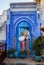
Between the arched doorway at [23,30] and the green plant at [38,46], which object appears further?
the arched doorway at [23,30]

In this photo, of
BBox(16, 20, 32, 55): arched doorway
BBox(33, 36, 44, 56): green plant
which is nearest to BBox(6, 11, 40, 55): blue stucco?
BBox(16, 20, 32, 55): arched doorway

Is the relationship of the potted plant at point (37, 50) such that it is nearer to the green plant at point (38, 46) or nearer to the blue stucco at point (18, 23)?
the green plant at point (38, 46)

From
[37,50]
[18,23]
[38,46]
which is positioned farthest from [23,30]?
[37,50]

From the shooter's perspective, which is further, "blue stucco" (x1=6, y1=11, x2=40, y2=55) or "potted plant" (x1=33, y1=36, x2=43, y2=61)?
"blue stucco" (x1=6, y1=11, x2=40, y2=55)

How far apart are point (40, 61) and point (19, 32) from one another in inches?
75.8

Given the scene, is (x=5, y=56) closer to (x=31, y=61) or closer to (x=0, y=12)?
(x=31, y=61)

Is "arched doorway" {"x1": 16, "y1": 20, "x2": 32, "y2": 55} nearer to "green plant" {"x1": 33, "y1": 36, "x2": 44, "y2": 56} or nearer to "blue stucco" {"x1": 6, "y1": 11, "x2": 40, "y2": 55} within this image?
"blue stucco" {"x1": 6, "y1": 11, "x2": 40, "y2": 55}

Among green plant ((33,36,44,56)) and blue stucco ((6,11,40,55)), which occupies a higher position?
blue stucco ((6,11,40,55))

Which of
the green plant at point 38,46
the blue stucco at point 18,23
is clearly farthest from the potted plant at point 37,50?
the blue stucco at point 18,23

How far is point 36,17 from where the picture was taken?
941 cm

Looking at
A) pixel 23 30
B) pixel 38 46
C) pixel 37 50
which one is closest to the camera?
pixel 37 50

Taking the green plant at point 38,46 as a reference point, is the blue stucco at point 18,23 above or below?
above

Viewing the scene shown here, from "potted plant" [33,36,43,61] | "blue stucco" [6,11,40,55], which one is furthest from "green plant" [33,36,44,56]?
"blue stucco" [6,11,40,55]

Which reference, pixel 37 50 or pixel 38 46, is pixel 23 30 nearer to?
pixel 38 46
